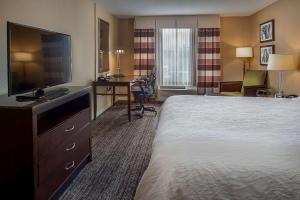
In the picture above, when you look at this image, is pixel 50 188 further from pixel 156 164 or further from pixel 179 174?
pixel 179 174

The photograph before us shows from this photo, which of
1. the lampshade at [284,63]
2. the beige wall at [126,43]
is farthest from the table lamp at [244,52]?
the beige wall at [126,43]

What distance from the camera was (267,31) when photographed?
6047mm

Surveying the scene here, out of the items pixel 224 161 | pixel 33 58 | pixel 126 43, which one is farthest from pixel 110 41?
pixel 224 161

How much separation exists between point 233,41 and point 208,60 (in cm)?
77

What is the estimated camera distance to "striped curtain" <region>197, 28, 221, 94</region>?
287 inches

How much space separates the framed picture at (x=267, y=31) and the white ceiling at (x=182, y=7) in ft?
1.18

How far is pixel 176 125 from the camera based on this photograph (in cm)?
225

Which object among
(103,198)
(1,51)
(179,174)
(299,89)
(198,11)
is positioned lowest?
(103,198)

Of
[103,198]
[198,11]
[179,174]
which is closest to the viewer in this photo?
[179,174]

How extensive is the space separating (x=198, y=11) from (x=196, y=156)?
18.7ft

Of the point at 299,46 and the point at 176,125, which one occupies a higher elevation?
the point at 299,46

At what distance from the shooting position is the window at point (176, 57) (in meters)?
7.46

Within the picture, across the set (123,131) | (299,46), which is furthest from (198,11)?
(123,131)

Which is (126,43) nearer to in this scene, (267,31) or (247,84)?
(247,84)
